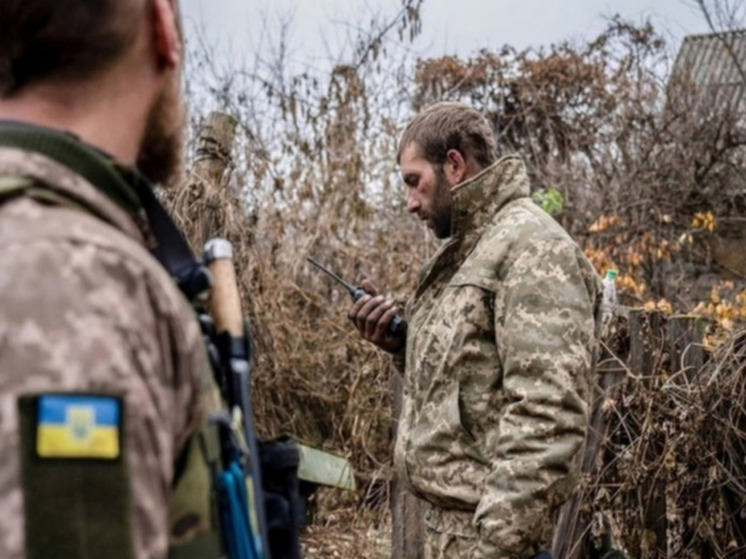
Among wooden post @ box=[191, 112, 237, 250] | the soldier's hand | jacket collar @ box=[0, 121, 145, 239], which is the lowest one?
the soldier's hand

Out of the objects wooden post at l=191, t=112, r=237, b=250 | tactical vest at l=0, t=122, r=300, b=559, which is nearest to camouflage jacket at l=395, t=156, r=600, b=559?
tactical vest at l=0, t=122, r=300, b=559

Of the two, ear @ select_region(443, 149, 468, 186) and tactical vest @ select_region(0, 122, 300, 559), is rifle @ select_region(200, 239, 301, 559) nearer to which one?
tactical vest @ select_region(0, 122, 300, 559)

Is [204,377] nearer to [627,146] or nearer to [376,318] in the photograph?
[376,318]

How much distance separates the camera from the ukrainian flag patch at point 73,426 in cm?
110

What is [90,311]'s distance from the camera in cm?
113

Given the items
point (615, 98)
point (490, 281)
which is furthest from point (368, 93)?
point (490, 281)

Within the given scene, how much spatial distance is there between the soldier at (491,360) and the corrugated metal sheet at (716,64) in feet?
33.3

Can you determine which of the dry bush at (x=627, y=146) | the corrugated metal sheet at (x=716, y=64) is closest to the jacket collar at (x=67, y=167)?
the dry bush at (x=627, y=146)

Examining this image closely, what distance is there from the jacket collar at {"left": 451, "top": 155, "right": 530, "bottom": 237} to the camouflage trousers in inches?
31.6

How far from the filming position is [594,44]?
15.1m

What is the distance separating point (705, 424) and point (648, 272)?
7041mm

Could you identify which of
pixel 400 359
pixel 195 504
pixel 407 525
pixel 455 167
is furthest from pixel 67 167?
pixel 407 525

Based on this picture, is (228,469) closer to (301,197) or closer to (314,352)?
(314,352)

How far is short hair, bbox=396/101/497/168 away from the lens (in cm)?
364
